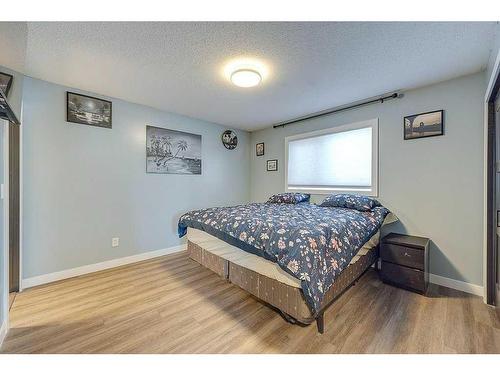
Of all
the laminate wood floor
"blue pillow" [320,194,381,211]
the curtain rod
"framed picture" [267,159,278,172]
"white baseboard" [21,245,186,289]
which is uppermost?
the curtain rod

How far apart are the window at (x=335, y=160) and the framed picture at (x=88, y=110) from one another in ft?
9.38

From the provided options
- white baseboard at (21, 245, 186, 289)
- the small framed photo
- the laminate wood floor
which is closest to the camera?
the laminate wood floor

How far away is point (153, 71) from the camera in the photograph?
86.5 inches

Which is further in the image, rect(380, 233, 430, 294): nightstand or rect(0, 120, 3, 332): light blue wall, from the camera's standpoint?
rect(380, 233, 430, 294): nightstand

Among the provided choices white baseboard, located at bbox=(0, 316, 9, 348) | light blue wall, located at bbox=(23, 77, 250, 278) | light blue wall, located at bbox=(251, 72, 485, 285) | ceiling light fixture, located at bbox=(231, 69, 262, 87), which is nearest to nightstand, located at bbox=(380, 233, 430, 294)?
light blue wall, located at bbox=(251, 72, 485, 285)

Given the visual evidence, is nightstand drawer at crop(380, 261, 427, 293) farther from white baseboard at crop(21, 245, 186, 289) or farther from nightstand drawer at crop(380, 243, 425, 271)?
white baseboard at crop(21, 245, 186, 289)

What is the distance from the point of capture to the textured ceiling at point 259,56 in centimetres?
159

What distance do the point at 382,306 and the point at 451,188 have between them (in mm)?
1509

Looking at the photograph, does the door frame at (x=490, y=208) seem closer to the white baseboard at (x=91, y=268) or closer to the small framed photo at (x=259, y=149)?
the small framed photo at (x=259, y=149)

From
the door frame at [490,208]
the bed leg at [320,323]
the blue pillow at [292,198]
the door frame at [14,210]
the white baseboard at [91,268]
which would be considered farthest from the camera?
the blue pillow at [292,198]

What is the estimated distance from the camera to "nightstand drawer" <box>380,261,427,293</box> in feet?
7.03

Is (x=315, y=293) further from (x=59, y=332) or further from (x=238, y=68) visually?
(x=238, y=68)

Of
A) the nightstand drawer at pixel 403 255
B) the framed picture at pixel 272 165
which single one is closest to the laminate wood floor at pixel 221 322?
the nightstand drawer at pixel 403 255

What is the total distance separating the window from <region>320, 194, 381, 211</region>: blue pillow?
0.89ft
